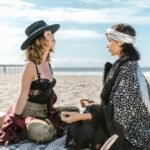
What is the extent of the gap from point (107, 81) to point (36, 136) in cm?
100

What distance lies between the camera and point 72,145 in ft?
17.9

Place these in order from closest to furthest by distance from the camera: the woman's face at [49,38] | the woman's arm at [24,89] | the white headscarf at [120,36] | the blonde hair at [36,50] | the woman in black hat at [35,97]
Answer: the white headscarf at [120,36] → the woman in black hat at [35,97] → the woman's arm at [24,89] → the blonde hair at [36,50] → the woman's face at [49,38]

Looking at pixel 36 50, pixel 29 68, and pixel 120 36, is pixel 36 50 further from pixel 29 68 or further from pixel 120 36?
pixel 120 36

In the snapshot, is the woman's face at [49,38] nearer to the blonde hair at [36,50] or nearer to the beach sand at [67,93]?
the blonde hair at [36,50]

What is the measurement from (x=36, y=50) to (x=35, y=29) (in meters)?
0.30

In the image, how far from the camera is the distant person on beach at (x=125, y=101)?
5316 millimetres

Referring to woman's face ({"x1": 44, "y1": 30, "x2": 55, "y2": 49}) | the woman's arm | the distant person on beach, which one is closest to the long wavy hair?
the distant person on beach

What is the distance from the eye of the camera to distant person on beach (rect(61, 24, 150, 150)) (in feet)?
17.4

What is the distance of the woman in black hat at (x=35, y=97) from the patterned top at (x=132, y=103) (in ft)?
2.93

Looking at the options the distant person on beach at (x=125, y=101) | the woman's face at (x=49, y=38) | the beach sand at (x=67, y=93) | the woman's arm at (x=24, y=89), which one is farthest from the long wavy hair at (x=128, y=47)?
the beach sand at (x=67, y=93)

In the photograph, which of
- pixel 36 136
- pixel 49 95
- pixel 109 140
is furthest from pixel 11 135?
Answer: pixel 109 140

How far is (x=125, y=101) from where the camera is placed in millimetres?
5336

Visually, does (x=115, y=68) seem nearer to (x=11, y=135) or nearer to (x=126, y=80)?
(x=126, y=80)

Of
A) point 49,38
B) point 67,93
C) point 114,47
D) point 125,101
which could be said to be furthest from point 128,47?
point 67,93
